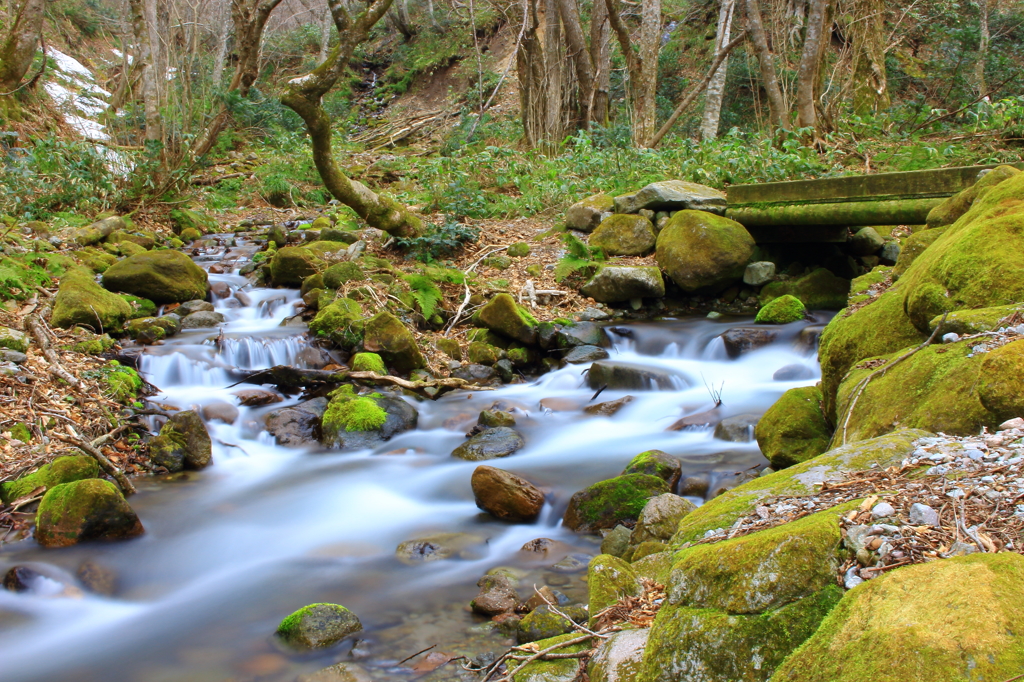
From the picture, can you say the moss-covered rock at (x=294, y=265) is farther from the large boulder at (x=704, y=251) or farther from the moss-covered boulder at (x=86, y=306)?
the large boulder at (x=704, y=251)

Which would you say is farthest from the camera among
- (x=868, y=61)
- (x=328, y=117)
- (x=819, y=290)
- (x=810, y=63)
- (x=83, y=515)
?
(x=868, y=61)

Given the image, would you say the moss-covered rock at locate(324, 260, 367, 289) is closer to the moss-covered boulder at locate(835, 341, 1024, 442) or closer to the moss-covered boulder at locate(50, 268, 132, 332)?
the moss-covered boulder at locate(50, 268, 132, 332)

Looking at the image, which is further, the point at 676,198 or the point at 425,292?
the point at 676,198

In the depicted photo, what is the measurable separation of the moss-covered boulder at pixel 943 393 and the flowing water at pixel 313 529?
6.02 feet

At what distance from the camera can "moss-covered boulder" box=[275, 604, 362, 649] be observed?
3.48 meters

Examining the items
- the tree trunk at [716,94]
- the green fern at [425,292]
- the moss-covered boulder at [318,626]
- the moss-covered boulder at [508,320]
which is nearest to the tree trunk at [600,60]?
the tree trunk at [716,94]

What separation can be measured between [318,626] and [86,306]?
5.49 metres

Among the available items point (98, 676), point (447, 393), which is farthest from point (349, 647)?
point (447, 393)

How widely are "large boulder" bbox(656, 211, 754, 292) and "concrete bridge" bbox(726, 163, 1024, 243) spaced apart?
39 cm

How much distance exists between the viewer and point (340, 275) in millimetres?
8867

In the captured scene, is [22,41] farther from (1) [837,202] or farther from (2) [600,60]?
(1) [837,202]

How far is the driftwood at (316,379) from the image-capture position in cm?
709

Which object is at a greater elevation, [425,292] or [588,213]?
[588,213]

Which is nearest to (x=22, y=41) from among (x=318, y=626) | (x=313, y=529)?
(x=313, y=529)
